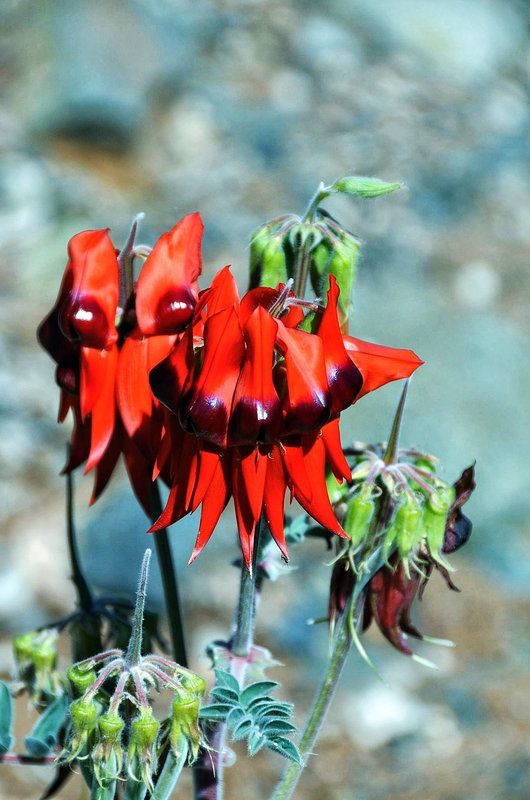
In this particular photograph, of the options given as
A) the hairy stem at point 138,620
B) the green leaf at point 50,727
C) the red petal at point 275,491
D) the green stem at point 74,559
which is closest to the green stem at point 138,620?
the hairy stem at point 138,620

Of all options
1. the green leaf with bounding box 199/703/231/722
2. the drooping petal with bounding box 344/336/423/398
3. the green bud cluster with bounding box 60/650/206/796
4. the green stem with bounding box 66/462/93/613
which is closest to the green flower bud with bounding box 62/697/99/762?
the green bud cluster with bounding box 60/650/206/796

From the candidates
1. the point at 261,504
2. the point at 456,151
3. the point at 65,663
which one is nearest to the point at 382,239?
the point at 456,151

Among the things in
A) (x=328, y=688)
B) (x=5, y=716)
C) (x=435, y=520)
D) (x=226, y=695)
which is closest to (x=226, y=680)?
(x=226, y=695)

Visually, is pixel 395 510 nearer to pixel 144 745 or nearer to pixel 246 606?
pixel 246 606

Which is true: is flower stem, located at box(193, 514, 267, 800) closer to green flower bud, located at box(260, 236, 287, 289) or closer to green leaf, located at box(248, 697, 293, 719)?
green leaf, located at box(248, 697, 293, 719)

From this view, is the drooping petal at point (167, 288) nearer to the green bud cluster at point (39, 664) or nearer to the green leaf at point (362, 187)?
the green leaf at point (362, 187)

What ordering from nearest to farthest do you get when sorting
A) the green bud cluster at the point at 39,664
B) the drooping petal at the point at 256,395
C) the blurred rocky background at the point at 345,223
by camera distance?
the drooping petal at the point at 256,395 < the green bud cluster at the point at 39,664 < the blurred rocky background at the point at 345,223

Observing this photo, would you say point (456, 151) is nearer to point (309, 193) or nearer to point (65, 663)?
point (309, 193)

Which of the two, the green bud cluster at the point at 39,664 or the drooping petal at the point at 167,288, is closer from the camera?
the drooping petal at the point at 167,288
